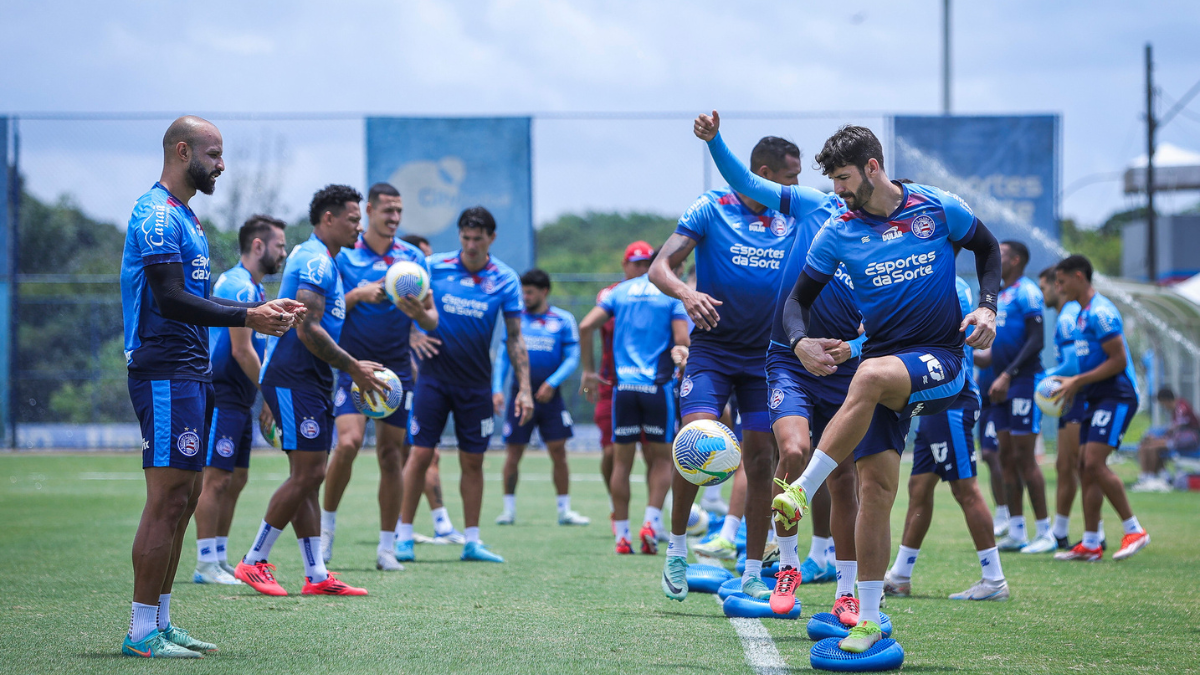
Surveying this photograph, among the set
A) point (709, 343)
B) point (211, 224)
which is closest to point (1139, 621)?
point (709, 343)

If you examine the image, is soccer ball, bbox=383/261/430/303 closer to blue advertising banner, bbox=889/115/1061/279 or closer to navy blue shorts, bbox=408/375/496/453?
navy blue shorts, bbox=408/375/496/453

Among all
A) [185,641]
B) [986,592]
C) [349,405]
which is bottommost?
[986,592]

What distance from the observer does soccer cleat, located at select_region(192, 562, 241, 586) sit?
6852 millimetres

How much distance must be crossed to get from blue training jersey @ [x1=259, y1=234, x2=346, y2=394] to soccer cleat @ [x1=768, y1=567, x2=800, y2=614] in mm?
2999

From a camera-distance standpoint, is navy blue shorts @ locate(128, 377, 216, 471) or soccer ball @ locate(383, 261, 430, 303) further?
soccer ball @ locate(383, 261, 430, 303)

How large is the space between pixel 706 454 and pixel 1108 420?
484cm

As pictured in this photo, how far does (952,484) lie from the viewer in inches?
262

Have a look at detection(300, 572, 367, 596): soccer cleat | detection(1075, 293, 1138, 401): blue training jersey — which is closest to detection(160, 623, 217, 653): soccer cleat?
detection(300, 572, 367, 596): soccer cleat

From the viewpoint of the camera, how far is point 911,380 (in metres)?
4.36

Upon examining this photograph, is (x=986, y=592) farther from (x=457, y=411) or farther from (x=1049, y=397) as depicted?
(x=457, y=411)

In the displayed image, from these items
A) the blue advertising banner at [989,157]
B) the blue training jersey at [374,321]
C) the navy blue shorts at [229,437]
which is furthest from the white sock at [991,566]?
A: the blue advertising banner at [989,157]

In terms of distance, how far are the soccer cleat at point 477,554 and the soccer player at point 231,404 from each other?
169cm

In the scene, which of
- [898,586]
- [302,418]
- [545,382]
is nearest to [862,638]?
[898,586]

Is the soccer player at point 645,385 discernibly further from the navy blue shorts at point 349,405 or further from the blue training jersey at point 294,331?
the blue training jersey at point 294,331
